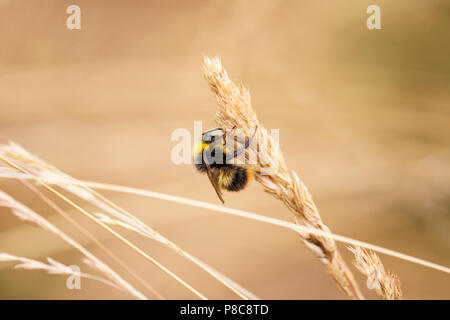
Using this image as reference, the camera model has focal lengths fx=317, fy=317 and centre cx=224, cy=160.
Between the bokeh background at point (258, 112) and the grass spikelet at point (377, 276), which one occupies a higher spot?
the bokeh background at point (258, 112)

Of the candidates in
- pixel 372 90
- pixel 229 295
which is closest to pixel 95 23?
pixel 372 90

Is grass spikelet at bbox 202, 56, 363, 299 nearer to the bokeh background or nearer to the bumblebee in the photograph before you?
the bumblebee

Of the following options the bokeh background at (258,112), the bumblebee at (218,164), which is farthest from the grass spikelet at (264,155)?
the bokeh background at (258,112)

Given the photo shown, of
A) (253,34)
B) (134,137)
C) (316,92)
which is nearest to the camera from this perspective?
(316,92)

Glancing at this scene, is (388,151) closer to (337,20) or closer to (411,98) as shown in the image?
(411,98)

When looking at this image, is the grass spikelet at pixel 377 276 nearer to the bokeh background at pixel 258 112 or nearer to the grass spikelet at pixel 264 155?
the grass spikelet at pixel 264 155

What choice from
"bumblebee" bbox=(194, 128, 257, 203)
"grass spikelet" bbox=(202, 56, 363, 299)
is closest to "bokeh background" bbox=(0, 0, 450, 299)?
"bumblebee" bbox=(194, 128, 257, 203)

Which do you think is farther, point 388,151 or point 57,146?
point 57,146
